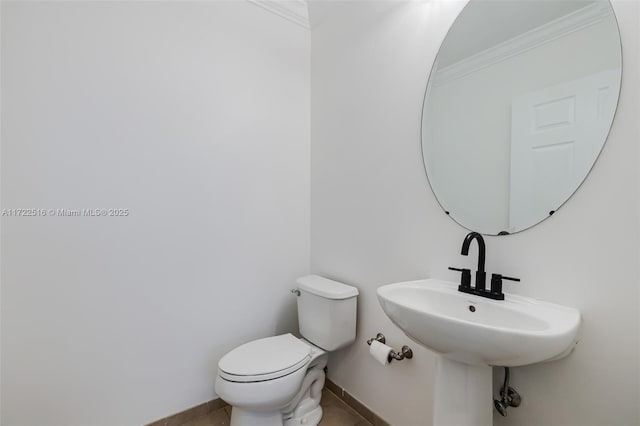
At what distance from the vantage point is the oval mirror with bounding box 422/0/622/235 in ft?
2.71

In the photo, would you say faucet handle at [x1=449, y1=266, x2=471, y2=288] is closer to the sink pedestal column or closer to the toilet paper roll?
the sink pedestal column

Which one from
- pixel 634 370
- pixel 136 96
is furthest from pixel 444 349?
pixel 136 96

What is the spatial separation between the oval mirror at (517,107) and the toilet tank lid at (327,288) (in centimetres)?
68

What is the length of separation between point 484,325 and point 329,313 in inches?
35.0

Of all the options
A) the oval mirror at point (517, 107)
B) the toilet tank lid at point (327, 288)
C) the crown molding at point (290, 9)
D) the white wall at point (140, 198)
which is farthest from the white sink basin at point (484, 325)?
the crown molding at point (290, 9)

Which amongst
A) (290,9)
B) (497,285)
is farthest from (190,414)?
(290,9)

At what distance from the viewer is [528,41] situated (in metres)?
0.96

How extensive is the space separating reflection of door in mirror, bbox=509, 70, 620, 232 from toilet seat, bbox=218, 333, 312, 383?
3.53 feet

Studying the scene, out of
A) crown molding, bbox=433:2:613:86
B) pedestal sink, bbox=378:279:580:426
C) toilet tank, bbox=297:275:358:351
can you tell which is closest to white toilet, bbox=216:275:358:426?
toilet tank, bbox=297:275:358:351

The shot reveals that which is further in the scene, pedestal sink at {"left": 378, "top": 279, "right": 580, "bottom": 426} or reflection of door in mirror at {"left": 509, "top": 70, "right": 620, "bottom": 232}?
reflection of door in mirror at {"left": 509, "top": 70, "right": 620, "bottom": 232}

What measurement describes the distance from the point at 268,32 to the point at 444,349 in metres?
1.92

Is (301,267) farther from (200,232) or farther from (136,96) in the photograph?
(136,96)

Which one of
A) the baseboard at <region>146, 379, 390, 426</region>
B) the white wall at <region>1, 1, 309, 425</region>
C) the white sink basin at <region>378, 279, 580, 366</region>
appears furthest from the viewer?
the baseboard at <region>146, 379, 390, 426</region>

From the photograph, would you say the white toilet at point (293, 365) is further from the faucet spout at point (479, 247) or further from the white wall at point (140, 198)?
the faucet spout at point (479, 247)
